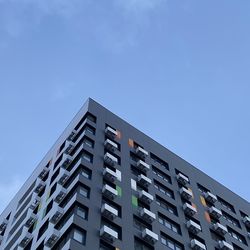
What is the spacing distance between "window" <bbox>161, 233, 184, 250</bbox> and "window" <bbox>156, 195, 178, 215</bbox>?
4.32 m

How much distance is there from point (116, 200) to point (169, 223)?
20.0 ft

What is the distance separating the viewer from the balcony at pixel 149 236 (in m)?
39.5

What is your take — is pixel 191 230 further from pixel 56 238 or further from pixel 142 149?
pixel 56 238

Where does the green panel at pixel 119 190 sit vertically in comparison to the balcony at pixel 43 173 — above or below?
below

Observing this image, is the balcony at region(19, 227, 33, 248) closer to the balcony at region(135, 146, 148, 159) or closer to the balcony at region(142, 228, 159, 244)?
the balcony at region(142, 228, 159, 244)

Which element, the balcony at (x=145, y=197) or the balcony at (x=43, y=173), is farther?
the balcony at (x=43, y=173)

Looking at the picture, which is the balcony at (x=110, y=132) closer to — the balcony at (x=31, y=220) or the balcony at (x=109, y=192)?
the balcony at (x=109, y=192)

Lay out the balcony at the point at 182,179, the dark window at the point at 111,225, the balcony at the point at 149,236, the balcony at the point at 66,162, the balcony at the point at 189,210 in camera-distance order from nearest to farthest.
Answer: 1. the dark window at the point at 111,225
2. the balcony at the point at 149,236
3. the balcony at the point at 66,162
4. the balcony at the point at 189,210
5. the balcony at the point at 182,179

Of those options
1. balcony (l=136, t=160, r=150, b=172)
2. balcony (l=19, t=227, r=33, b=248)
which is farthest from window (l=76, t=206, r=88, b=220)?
balcony (l=136, t=160, r=150, b=172)

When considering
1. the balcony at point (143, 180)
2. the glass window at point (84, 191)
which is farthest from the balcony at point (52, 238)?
the balcony at point (143, 180)

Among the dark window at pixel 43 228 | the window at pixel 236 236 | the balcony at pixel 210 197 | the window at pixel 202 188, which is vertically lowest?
the dark window at pixel 43 228

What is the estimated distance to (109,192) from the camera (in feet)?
135

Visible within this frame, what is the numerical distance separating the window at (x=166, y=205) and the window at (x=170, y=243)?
4.32 meters

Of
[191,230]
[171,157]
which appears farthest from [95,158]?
[171,157]
